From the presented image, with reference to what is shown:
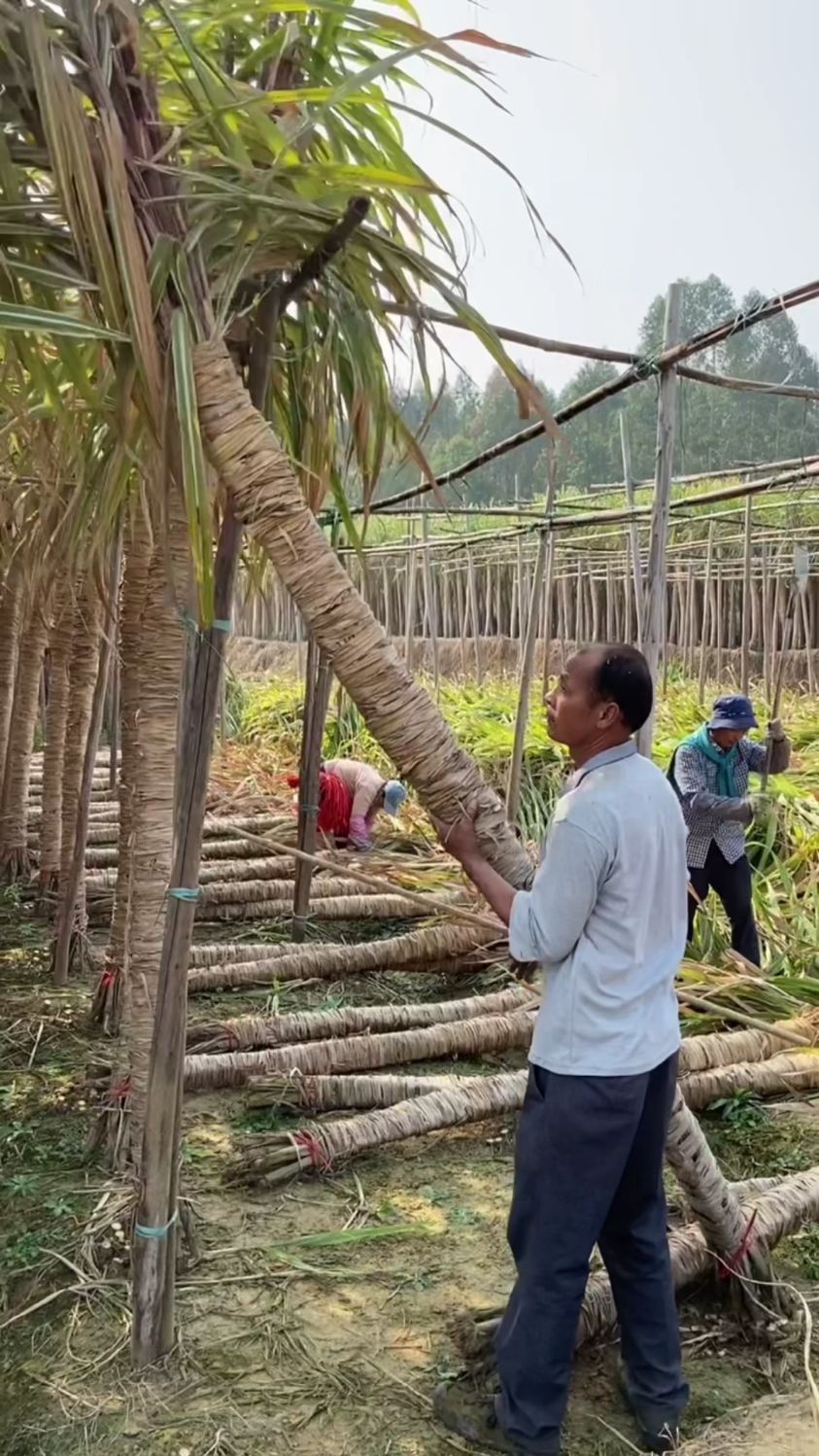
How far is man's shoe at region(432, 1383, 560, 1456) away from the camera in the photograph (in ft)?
6.59

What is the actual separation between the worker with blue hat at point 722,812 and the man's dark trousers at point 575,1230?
2479 mm

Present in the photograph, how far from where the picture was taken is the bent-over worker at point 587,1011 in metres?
1.91

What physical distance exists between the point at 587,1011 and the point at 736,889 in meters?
2.92

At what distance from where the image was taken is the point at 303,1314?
8.04 feet

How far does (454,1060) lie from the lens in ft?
12.6

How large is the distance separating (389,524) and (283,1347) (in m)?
22.1

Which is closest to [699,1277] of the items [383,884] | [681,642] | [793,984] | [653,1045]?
[653,1045]

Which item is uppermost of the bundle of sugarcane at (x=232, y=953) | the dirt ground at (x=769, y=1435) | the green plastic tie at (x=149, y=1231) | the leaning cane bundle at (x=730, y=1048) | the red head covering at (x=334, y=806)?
the red head covering at (x=334, y=806)

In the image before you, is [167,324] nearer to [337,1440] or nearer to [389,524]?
[337,1440]

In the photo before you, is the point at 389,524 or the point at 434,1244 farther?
the point at 389,524

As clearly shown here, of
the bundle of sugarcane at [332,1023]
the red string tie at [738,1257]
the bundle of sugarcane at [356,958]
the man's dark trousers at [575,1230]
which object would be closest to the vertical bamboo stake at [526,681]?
the bundle of sugarcane at [356,958]

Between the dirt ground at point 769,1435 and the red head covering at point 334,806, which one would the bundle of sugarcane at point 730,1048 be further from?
the red head covering at point 334,806

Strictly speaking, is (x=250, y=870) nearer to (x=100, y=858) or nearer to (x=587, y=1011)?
(x=100, y=858)

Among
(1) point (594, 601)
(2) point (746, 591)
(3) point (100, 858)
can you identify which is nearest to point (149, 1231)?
(3) point (100, 858)
